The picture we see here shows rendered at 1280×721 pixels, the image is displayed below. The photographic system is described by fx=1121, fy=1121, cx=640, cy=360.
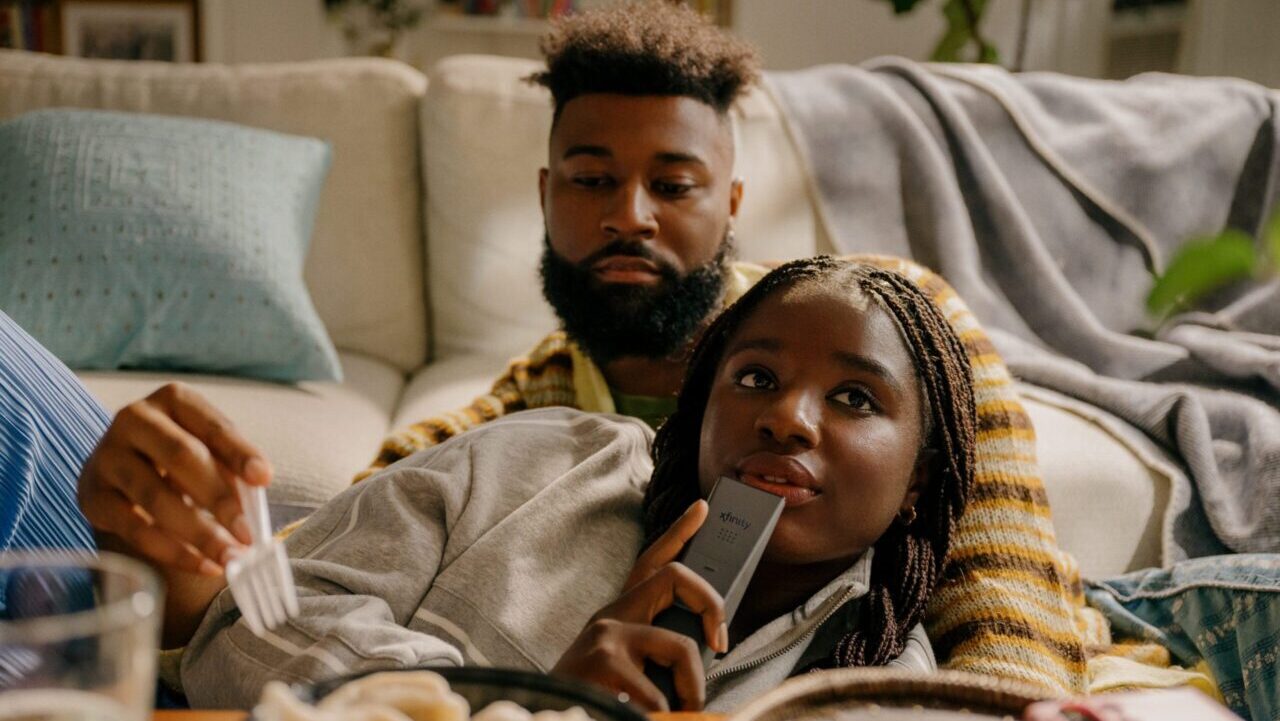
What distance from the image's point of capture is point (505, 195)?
1.88 meters

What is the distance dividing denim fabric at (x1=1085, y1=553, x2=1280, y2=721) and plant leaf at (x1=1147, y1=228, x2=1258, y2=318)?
2.46ft

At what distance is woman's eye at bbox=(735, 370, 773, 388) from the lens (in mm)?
902

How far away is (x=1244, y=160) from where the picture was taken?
1943mm

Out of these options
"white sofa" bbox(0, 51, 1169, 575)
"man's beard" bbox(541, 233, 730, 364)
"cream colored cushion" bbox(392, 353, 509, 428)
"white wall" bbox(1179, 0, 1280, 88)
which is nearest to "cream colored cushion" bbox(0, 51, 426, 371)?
"white sofa" bbox(0, 51, 1169, 575)

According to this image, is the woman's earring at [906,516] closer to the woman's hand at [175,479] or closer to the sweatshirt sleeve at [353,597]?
the sweatshirt sleeve at [353,597]

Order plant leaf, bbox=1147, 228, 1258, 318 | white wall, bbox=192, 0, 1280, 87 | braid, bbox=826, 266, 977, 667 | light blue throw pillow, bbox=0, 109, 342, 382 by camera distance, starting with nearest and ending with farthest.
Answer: braid, bbox=826, 266, 977, 667 → light blue throw pillow, bbox=0, 109, 342, 382 → plant leaf, bbox=1147, 228, 1258, 318 → white wall, bbox=192, 0, 1280, 87

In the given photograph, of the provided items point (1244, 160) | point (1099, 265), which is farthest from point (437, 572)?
point (1244, 160)

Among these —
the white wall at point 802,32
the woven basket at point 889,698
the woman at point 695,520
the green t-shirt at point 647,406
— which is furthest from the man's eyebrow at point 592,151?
the white wall at point 802,32

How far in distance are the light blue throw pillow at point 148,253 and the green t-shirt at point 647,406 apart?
53 centimetres

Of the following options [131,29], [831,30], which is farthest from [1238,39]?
[131,29]

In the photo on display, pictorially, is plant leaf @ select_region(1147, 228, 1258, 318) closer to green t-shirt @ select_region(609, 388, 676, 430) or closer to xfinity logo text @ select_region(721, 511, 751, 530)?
green t-shirt @ select_region(609, 388, 676, 430)

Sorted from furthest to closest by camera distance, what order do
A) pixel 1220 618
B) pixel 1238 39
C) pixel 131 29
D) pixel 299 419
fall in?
pixel 131 29, pixel 1238 39, pixel 299 419, pixel 1220 618

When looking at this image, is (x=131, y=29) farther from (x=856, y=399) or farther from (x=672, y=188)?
(x=856, y=399)

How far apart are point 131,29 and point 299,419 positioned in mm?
2422
